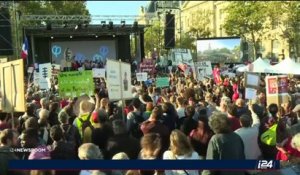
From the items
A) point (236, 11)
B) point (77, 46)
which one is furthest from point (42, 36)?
point (236, 11)

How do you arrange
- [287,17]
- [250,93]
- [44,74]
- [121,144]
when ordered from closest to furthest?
[121,144] → [250,93] → [44,74] → [287,17]

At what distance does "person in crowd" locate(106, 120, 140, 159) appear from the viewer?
6.65m

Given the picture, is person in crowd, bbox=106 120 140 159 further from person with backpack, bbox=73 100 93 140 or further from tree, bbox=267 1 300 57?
tree, bbox=267 1 300 57

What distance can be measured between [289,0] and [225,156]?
50168 mm

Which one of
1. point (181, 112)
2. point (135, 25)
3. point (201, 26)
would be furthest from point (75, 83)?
point (201, 26)

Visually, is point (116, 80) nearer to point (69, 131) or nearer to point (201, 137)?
point (69, 131)

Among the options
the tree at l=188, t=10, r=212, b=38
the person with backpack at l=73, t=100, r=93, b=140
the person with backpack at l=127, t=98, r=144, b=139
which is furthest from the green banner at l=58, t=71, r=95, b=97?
the tree at l=188, t=10, r=212, b=38

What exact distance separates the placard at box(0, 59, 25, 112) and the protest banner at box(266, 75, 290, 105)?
16.6 feet

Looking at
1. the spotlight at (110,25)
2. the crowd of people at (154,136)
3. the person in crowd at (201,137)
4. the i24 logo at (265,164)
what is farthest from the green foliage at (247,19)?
the i24 logo at (265,164)

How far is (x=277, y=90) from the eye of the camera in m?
10.5

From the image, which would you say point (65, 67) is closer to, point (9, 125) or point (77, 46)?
point (77, 46)

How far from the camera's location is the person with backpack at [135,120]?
8.74m

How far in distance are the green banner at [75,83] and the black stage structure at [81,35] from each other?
22.6m

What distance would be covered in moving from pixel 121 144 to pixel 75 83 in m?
5.99
